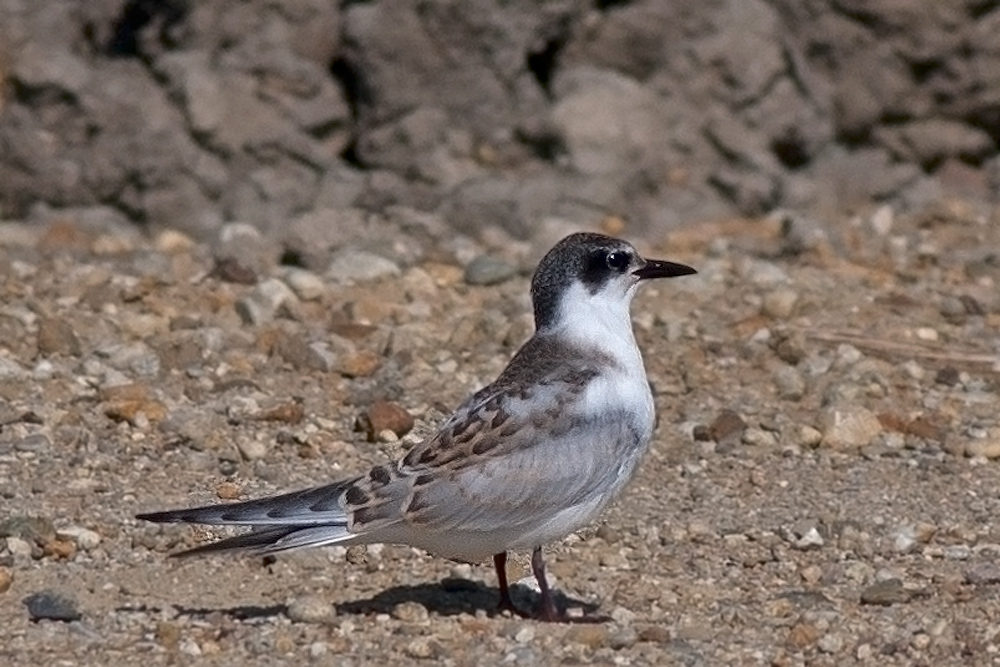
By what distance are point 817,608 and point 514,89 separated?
3962mm

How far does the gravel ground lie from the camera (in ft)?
18.6

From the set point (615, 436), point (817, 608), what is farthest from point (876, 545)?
point (615, 436)

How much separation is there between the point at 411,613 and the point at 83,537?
1.09 metres

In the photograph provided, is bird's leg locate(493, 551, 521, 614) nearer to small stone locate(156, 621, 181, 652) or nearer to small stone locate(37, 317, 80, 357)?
small stone locate(156, 621, 181, 652)

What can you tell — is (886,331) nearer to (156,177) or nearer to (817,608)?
(817,608)

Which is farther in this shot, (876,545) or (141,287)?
(141,287)

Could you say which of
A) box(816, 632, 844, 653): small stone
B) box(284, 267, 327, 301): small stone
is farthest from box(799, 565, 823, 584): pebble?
box(284, 267, 327, 301): small stone

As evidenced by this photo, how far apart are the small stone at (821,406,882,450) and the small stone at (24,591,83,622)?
2.81 metres

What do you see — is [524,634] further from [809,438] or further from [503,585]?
[809,438]

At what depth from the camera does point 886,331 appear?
326 inches

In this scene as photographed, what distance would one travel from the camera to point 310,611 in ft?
18.5

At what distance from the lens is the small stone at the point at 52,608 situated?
5.63 metres

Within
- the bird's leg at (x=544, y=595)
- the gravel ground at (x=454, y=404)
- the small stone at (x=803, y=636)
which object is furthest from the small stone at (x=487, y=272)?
the small stone at (x=803, y=636)

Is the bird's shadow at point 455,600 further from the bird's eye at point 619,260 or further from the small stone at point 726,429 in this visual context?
the small stone at point 726,429
